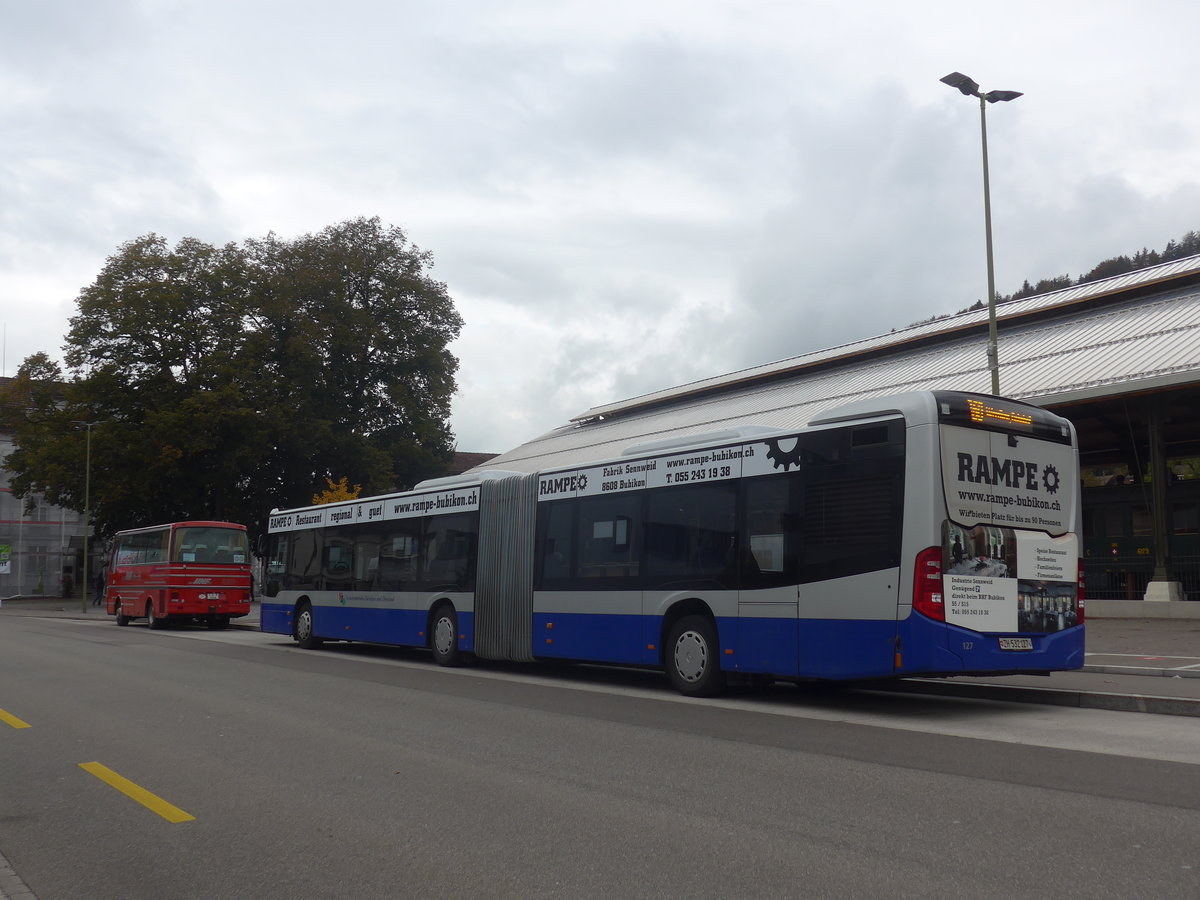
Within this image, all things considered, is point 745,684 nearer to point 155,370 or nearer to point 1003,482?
point 1003,482

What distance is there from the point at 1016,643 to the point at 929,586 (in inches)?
51.7

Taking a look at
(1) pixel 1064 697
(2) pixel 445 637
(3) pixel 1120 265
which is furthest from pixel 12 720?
(3) pixel 1120 265

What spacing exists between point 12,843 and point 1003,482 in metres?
9.14

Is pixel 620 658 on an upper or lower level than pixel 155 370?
lower

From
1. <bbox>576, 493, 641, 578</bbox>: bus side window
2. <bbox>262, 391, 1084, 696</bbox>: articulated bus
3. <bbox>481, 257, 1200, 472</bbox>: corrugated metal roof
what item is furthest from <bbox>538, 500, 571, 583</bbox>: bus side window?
<bbox>481, 257, 1200, 472</bbox>: corrugated metal roof

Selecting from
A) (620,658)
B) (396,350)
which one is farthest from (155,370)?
(620,658)

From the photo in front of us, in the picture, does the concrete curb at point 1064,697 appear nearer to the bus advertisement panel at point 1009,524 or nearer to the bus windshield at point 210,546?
the bus advertisement panel at point 1009,524

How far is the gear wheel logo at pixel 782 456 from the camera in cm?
1203

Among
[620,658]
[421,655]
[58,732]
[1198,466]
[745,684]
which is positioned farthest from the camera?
[1198,466]

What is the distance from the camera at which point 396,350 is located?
53594mm

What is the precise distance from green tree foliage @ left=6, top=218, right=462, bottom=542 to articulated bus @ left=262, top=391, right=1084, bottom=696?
1312 inches

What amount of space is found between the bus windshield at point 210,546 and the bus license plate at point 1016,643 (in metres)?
26.7

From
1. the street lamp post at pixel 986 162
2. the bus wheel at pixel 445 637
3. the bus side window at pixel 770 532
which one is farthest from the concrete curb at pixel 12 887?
the street lamp post at pixel 986 162

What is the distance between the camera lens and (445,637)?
18.0m
